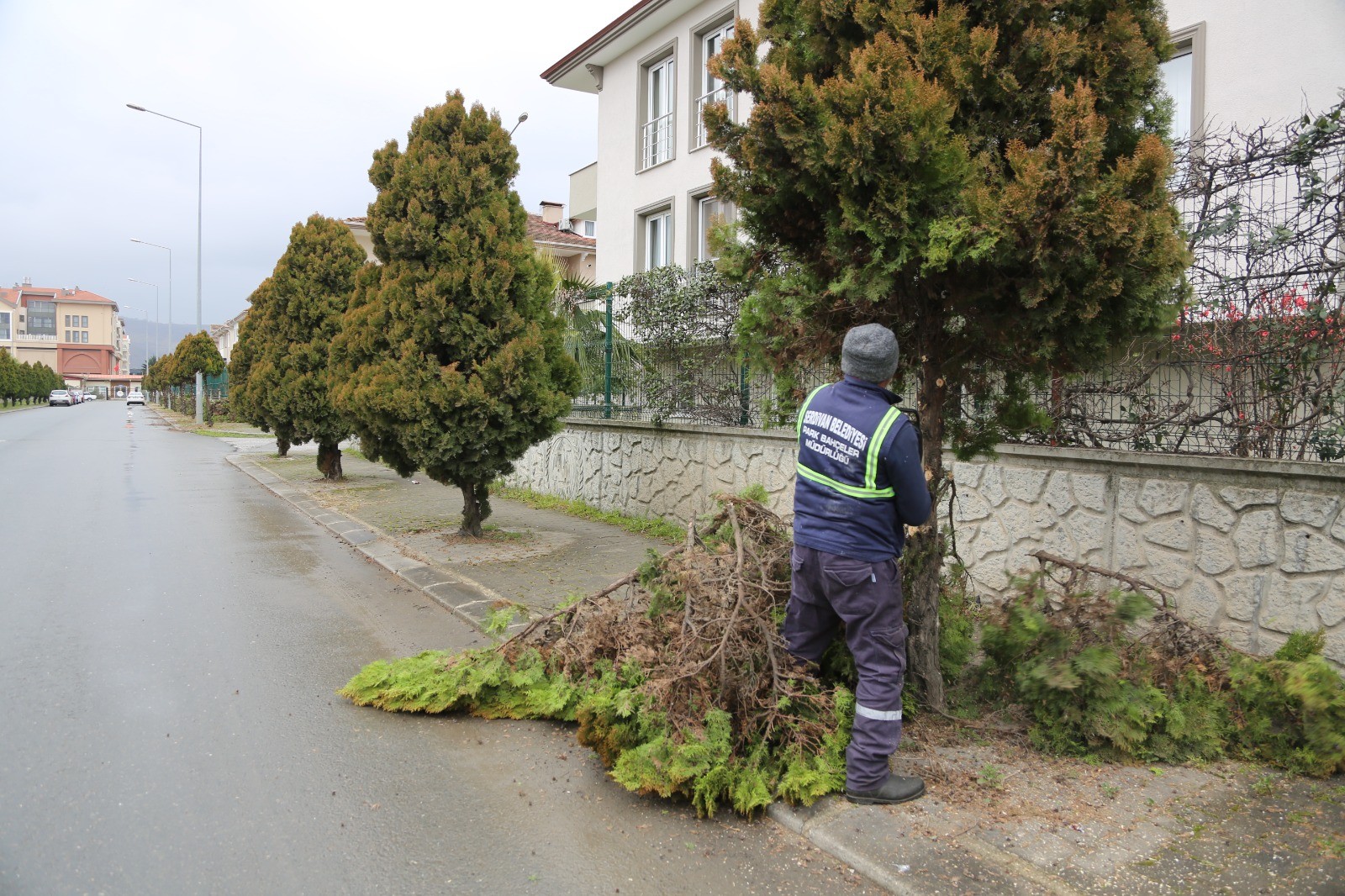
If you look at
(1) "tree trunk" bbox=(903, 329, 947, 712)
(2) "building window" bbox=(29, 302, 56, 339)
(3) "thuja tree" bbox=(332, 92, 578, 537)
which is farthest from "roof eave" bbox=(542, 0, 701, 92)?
(2) "building window" bbox=(29, 302, 56, 339)

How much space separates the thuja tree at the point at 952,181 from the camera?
3.64 meters

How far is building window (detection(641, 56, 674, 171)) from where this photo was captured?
18.6m

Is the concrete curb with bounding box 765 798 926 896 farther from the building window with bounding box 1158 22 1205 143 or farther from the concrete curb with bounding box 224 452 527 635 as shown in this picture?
the building window with bounding box 1158 22 1205 143

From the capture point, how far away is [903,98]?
3.65m

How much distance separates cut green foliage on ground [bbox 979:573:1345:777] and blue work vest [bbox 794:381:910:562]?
104cm

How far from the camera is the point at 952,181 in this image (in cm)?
379

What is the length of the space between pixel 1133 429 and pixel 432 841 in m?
4.77

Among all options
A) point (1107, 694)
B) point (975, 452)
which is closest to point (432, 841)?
point (1107, 694)

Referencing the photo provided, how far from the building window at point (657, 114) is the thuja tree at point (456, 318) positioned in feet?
31.2

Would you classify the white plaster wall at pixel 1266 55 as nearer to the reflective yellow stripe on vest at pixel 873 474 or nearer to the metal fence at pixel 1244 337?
the metal fence at pixel 1244 337

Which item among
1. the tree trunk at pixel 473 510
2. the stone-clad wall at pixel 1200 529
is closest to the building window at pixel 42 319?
the tree trunk at pixel 473 510

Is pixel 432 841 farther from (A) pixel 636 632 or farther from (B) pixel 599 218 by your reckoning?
(B) pixel 599 218

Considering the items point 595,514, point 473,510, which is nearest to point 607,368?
point 595,514

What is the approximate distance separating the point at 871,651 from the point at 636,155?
17.5 meters
